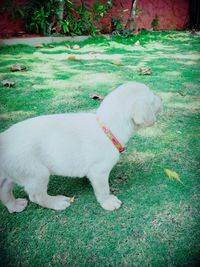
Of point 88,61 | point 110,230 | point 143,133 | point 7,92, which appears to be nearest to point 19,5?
point 88,61

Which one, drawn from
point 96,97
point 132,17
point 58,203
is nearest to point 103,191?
point 58,203

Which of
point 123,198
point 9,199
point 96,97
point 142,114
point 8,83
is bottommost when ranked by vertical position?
point 123,198

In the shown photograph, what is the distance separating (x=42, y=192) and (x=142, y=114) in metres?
0.92

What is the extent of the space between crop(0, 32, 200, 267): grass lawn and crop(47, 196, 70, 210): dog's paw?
47mm

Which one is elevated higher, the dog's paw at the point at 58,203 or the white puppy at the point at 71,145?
the white puppy at the point at 71,145

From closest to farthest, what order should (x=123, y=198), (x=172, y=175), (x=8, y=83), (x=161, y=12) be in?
(x=123, y=198), (x=172, y=175), (x=8, y=83), (x=161, y=12)

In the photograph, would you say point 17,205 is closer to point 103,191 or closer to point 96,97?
point 103,191

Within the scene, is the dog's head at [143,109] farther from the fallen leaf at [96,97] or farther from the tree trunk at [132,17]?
the tree trunk at [132,17]

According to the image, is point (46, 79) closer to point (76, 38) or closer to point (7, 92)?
point (7, 92)

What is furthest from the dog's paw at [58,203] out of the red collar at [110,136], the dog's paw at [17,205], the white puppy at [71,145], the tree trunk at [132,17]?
the tree trunk at [132,17]

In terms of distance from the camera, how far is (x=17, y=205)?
204 centimetres

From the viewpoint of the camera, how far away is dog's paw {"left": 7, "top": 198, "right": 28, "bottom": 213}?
2.00m

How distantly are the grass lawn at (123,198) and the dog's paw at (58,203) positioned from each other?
47mm

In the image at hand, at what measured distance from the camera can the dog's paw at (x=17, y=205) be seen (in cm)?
200
